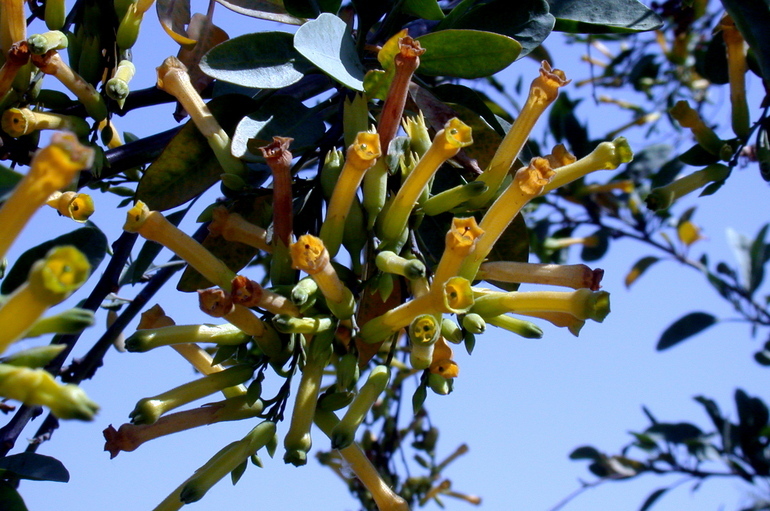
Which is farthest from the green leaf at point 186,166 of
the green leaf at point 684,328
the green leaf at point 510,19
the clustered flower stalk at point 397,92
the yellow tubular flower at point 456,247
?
the green leaf at point 684,328

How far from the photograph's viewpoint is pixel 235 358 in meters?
1.42

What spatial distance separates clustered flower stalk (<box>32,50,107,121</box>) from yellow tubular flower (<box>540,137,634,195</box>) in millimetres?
941

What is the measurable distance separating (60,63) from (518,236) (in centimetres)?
100

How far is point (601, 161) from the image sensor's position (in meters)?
1.53

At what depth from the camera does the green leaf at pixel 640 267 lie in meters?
4.45

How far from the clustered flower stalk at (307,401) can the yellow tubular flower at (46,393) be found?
57 cm

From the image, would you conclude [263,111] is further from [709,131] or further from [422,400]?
[709,131]

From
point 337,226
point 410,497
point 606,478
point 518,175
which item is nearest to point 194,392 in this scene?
point 337,226

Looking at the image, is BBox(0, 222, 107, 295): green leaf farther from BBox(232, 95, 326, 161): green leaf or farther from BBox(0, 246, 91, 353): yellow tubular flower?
BBox(0, 246, 91, 353): yellow tubular flower

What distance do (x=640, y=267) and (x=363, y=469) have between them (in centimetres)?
331

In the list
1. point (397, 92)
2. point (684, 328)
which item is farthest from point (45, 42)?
point (684, 328)

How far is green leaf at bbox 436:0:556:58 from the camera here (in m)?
1.64

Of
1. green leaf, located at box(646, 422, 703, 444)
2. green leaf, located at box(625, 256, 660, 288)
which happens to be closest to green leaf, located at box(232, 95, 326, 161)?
green leaf, located at box(646, 422, 703, 444)

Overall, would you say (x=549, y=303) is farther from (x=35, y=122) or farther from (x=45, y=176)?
(x=35, y=122)
